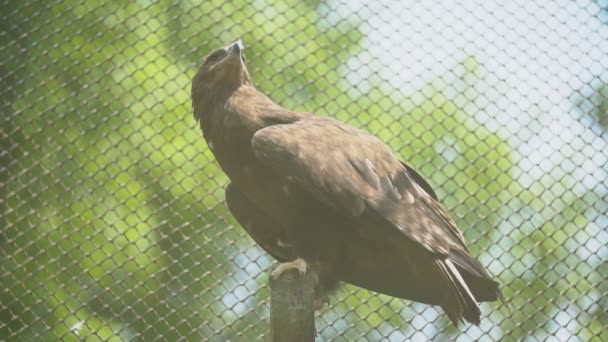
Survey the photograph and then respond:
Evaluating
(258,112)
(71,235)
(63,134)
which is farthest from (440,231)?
(63,134)

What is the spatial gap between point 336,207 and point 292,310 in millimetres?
443

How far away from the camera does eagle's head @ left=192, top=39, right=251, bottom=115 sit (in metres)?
3.00

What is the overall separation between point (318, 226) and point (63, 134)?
217 cm

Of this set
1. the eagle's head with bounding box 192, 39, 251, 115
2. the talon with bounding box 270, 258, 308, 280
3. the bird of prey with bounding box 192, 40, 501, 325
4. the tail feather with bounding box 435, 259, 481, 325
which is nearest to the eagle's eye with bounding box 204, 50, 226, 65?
the eagle's head with bounding box 192, 39, 251, 115

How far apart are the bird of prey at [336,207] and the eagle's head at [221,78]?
0.05 ft

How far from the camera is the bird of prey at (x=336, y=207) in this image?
2521 millimetres

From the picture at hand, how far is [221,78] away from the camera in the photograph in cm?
302

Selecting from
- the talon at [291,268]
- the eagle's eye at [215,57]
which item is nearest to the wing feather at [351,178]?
the talon at [291,268]

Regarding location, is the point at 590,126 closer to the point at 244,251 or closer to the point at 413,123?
the point at 413,123

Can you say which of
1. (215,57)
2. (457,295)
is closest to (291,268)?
(457,295)

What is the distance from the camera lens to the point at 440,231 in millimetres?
2588

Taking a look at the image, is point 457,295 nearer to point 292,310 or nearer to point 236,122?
point 292,310

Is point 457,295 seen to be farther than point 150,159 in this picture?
No

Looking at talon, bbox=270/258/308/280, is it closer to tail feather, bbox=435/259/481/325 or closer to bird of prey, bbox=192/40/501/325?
bird of prey, bbox=192/40/501/325
